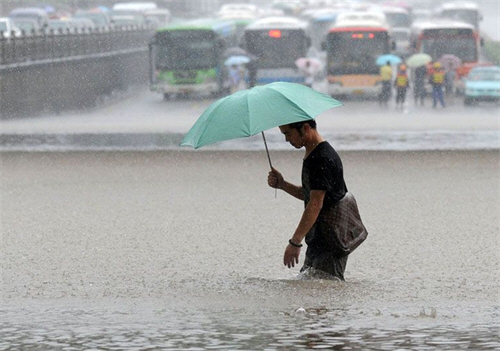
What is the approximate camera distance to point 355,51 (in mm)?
40219

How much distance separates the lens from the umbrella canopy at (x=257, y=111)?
7.24m

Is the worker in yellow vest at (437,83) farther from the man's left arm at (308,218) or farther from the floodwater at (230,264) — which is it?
the man's left arm at (308,218)

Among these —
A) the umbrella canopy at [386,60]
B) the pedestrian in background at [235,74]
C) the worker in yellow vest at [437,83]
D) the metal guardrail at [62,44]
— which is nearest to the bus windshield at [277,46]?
the pedestrian in background at [235,74]

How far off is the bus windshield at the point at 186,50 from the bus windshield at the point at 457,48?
777 centimetres

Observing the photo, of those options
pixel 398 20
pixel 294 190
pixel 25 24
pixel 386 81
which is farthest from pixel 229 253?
pixel 398 20

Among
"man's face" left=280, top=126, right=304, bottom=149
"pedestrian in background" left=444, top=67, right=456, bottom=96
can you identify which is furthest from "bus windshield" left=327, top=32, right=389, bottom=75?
"man's face" left=280, top=126, right=304, bottom=149

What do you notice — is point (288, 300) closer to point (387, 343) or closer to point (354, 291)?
point (354, 291)

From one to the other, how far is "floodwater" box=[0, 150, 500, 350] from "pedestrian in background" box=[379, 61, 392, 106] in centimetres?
1965

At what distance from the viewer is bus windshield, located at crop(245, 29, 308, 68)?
41.1 meters

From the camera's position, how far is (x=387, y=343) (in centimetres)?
650

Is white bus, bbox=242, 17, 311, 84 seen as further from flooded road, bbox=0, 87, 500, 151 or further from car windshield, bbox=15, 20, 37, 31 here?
car windshield, bbox=15, 20, 37, 31

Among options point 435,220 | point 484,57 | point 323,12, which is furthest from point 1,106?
point 323,12

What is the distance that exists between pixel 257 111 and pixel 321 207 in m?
0.67

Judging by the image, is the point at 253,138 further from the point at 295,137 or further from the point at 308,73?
the point at 295,137
